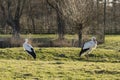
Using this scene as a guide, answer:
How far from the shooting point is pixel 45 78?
47.7ft

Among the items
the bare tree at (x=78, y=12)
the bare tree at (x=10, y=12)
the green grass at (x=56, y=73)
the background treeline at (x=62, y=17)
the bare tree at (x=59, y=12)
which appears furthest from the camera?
the bare tree at (x=10, y=12)

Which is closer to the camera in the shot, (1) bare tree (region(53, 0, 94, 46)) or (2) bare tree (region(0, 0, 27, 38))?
(1) bare tree (region(53, 0, 94, 46))

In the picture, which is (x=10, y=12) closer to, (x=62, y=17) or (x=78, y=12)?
(x=62, y=17)

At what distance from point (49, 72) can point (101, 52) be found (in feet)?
40.9

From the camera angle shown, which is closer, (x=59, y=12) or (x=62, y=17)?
(x=62, y=17)

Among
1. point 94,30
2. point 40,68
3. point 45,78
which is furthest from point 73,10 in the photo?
point 45,78

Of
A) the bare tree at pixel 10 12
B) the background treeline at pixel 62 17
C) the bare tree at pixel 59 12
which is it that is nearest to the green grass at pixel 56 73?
the background treeline at pixel 62 17

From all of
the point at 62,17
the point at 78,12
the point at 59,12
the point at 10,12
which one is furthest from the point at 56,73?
the point at 10,12

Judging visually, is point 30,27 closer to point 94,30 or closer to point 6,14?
point 6,14

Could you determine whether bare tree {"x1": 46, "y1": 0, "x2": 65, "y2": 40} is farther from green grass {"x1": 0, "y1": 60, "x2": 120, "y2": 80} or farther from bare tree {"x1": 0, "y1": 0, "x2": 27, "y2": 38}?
green grass {"x1": 0, "y1": 60, "x2": 120, "y2": 80}

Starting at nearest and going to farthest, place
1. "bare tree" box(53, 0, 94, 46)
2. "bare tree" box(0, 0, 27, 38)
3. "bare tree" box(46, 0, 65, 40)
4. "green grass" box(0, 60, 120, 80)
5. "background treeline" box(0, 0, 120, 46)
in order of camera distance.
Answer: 1. "green grass" box(0, 60, 120, 80)
2. "bare tree" box(53, 0, 94, 46)
3. "background treeline" box(0, 0, 120, 46)
4. "bare tree" box(46, 0, 65, 40)
5. "bare tree" box(0, 0, 27, 38)

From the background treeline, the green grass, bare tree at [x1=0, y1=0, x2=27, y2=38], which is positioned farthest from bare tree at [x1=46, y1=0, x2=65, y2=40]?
the green grass

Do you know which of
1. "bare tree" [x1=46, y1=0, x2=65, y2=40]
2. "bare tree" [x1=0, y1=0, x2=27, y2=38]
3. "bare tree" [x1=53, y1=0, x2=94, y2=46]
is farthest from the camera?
"bare tree" [x1=0, y1=0, x2=27, y2=38]

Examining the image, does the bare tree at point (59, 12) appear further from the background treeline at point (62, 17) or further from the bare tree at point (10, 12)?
the bare tree at point (10, 12)
